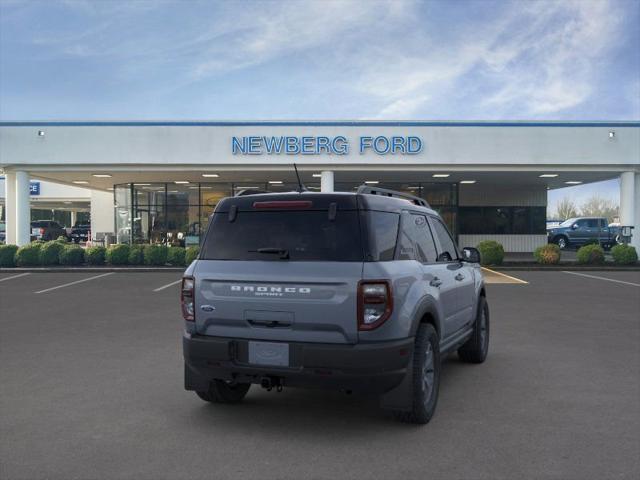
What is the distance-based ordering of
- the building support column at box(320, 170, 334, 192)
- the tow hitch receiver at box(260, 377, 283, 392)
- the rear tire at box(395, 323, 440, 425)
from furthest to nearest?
the building support column at box(320, 170, 334, 192)
the rear tire at box(395, 323, 440, 425)
the tow hitch receiver at box(260, 377, 283, 392)

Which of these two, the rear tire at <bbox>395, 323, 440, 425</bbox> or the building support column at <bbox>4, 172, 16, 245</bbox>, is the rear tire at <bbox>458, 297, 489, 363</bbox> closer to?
the rear tire at <bbox>395, 323, 440, 425</bbox>

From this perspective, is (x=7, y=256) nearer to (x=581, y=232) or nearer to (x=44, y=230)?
(x=44, y=230)

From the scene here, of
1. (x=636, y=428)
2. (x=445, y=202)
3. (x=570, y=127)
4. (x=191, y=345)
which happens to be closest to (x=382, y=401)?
(x=191, y=345)

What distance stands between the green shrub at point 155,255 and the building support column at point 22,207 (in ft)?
17.4

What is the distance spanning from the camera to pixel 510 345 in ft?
26.6

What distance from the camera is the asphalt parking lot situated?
4066 millimetres

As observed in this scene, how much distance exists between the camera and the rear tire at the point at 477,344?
699 cm

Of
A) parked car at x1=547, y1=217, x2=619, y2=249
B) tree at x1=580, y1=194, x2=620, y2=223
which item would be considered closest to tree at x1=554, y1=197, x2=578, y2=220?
tree at x1=580, y1=194, x2=620, y2=223

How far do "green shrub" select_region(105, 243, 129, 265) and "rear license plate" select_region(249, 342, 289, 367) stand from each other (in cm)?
1797

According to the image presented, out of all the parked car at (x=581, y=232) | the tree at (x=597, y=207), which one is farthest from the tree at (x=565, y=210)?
the parked car at (x=581, y=232)

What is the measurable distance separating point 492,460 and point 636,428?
1.49 metres

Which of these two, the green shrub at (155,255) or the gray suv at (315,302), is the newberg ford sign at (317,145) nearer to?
the green shrub at (155,255)

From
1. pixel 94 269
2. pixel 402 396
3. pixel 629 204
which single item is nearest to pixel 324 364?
pixel 402 396

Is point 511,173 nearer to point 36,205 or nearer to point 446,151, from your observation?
point 446,151
